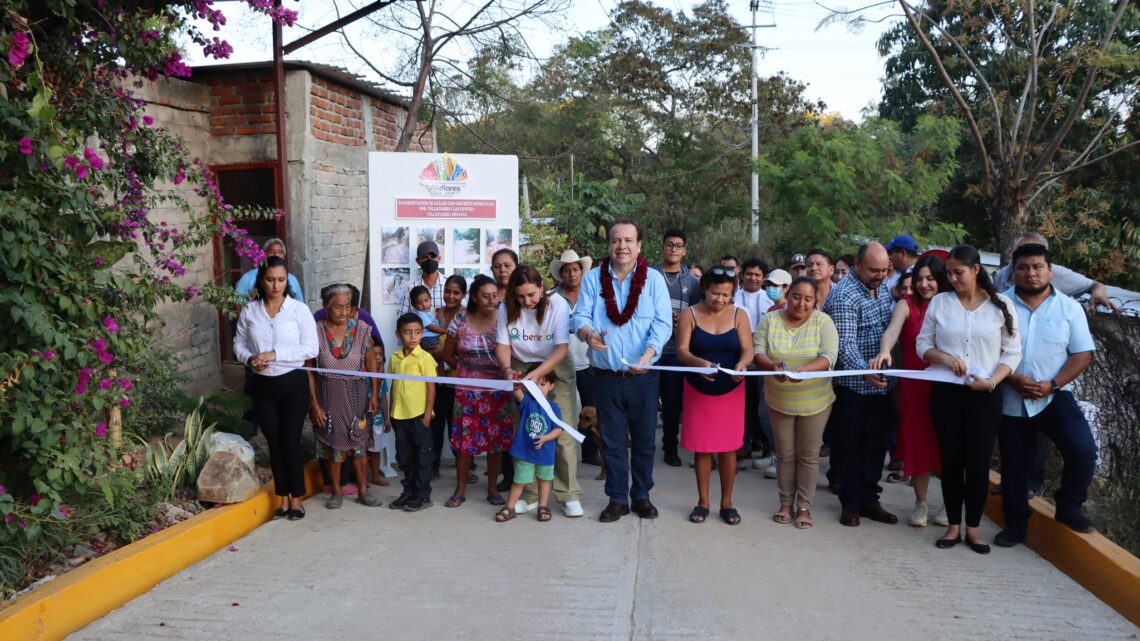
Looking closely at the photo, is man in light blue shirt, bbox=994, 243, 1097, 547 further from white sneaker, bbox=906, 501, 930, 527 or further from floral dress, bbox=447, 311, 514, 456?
floral dress, bbox=447, 311, 514, 456

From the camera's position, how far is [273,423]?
603 cm

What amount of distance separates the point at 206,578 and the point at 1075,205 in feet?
62.2

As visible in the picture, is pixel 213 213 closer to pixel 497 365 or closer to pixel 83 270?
pixel 83 270

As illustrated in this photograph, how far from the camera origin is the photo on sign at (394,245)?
8.40 m

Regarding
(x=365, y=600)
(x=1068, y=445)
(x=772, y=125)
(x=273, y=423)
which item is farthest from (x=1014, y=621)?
(x=772, y=125)

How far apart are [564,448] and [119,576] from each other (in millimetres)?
2839

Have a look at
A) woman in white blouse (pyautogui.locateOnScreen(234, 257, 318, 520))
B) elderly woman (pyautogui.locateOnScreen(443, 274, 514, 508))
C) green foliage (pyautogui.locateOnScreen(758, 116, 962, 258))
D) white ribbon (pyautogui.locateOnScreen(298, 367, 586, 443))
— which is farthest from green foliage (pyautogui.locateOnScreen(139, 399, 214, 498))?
green foliage (pyautogui.locateOnScreen(758, 116, 962, 258))

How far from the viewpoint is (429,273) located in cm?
801

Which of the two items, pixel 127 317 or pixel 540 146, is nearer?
pixel 127 317

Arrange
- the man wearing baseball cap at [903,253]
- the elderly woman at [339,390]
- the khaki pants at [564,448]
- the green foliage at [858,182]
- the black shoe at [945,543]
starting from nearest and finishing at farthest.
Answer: the black shoe at [945,543] → the khaki pants at [564,448] → the elderly woman at [339,390] → the man wearing baseball cap at [903,253] → the green foliage at [858,182]

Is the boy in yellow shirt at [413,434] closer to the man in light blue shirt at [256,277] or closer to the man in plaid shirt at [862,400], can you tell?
the man in light blue shirt at [256,277]

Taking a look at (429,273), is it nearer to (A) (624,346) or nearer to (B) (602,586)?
(A) (624,346)

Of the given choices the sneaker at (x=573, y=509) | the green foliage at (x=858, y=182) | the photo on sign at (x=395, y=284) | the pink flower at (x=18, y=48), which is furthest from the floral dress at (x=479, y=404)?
the green foliage at (x=858, y=182)

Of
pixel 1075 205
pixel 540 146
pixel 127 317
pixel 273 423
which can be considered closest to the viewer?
pixel 127 317
